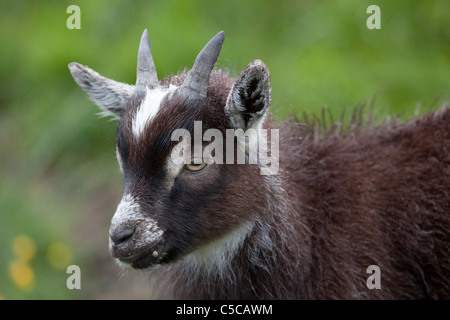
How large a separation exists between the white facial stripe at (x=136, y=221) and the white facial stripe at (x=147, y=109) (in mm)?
498

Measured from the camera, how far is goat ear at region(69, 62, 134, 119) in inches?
215

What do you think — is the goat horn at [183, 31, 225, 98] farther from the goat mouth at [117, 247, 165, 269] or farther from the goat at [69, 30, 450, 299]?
the goat mouth at [117, 247, 165, 269]

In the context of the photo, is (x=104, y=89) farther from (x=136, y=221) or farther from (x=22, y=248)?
(x=22, y=248)

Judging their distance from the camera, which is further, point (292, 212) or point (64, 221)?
point (64, 221)

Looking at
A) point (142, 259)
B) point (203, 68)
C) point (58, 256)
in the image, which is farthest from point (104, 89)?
point (58, 256)

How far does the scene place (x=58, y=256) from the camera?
780cm

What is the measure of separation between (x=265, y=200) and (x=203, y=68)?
3.63 ft

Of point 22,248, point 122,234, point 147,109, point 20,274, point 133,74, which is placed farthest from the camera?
point 133,74

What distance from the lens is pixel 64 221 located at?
8.56 meters

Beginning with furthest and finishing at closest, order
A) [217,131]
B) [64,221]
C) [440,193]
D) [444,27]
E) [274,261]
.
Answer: [444,27] < [64,221] < [440,193] < [274,261] < [217,131]
